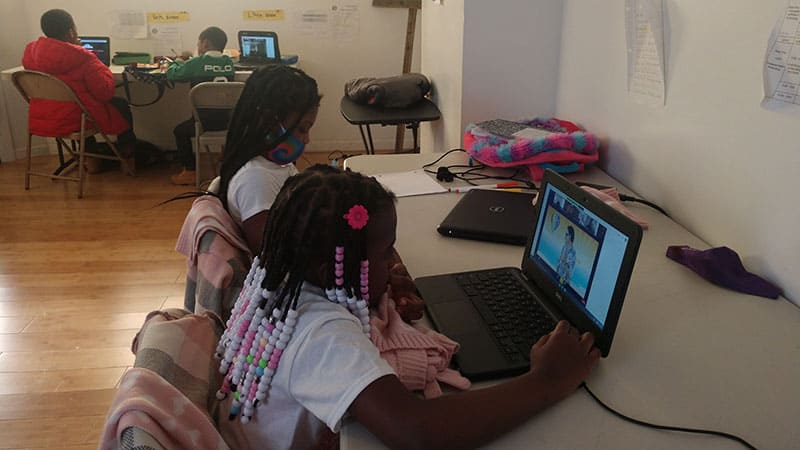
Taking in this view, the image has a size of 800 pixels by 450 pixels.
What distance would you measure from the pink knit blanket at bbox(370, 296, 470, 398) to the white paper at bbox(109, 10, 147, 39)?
4.18 metres

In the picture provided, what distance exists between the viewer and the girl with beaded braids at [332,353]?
701 mm

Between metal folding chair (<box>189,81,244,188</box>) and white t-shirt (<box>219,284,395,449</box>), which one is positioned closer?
white t-shirt (<box>219,284,395,449</box>)

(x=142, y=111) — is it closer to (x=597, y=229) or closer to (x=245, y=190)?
(x=245, y=190)

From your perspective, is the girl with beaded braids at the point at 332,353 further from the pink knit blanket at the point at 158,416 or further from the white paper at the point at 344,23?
the white paper at the point at 344,23

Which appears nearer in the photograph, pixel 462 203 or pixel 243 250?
pixel 243 250

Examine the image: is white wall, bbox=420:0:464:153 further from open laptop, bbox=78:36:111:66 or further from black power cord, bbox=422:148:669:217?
open laptop, bbox=78:36:111:66

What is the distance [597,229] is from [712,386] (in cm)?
25

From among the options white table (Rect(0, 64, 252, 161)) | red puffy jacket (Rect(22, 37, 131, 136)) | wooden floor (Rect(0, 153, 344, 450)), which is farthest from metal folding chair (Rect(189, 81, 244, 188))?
white table (Rect(0, 64, 252, 161))

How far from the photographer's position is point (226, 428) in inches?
33.9

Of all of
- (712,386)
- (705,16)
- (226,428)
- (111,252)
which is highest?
(705,16)

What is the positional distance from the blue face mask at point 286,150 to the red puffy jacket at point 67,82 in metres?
2.78

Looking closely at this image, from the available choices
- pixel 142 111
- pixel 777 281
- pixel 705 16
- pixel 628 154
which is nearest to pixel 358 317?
pixel 777 281

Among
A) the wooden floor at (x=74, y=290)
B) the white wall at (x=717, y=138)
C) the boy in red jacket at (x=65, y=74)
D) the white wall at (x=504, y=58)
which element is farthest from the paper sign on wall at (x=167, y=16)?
the white wall at (x=717, y=138)

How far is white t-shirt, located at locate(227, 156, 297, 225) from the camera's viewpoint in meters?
1.31
